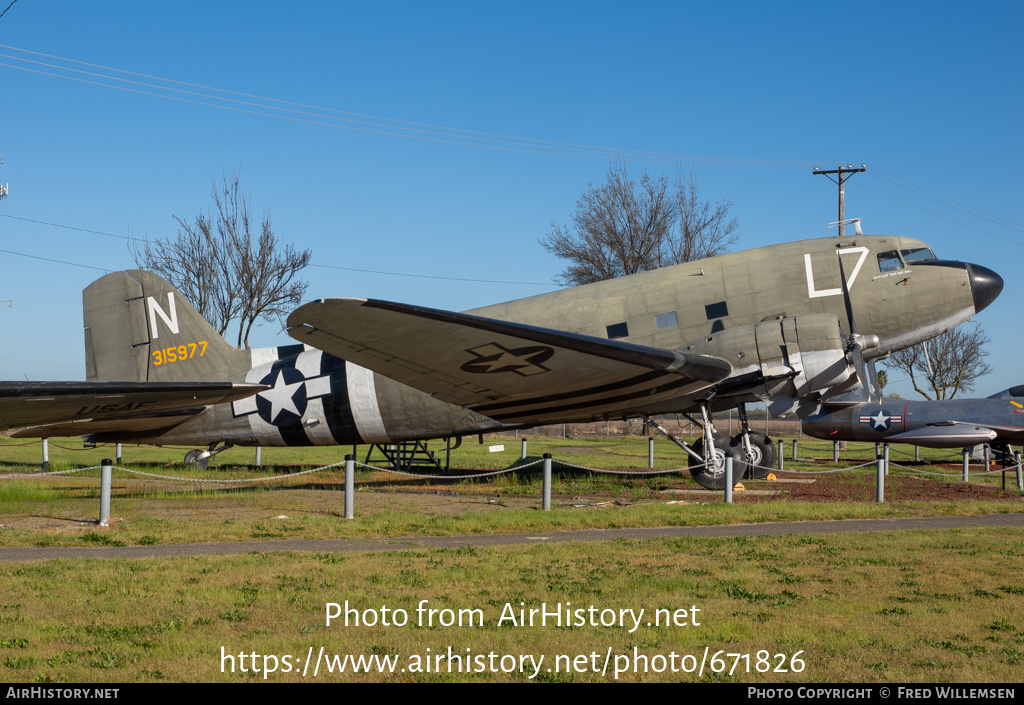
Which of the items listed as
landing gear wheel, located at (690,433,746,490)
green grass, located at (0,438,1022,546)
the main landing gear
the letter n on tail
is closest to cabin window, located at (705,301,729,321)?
the main landing gear

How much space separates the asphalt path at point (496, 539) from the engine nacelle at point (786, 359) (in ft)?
10.4

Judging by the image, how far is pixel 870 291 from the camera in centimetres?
1628

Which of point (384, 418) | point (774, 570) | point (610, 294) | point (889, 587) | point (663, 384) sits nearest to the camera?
point (889, 587)

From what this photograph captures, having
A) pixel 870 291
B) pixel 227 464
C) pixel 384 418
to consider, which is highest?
pixel 870 291

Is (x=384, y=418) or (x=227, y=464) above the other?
(x=384, y=418)

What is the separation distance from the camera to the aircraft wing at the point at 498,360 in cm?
1171

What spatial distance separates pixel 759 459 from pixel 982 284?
5.90 m

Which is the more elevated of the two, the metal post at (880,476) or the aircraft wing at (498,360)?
the aircraft wing at (498,360)

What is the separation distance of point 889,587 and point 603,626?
3.31 metres

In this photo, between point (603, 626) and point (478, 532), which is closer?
point (603, 626)

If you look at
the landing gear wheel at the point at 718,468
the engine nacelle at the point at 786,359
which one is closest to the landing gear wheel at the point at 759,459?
the landing gear wheel at the point at 718,468

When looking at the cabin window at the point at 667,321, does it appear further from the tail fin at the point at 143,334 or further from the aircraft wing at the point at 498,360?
the tail fin at the point at 143,334

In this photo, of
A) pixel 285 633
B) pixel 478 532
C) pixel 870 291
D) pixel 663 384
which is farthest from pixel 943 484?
pixel 285 633
